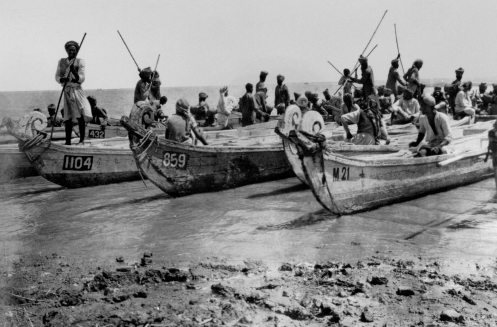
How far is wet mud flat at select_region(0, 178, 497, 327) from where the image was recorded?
5.11 meters

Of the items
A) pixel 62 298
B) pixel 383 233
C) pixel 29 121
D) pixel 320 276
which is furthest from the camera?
pixel 29 121

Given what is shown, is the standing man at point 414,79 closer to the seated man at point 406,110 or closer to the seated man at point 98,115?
the seated man at point 406,110

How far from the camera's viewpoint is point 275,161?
12.4 metres

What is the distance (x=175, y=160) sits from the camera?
10.8m

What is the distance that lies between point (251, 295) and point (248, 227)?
10.8 ft

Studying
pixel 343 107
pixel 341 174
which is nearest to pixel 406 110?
pixel 343 107

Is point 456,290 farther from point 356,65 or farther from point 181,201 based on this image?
point 356,65

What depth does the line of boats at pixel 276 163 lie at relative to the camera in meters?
8.46

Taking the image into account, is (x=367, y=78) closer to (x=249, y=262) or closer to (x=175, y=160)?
(x=175, y=160)

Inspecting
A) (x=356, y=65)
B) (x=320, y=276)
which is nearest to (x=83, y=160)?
(x=320, y=276)

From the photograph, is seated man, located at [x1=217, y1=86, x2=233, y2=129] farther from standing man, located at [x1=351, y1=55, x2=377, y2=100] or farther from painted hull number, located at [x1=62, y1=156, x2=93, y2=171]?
painted hull number, located at [x1=62, y1=156, x2=93, y2=171]

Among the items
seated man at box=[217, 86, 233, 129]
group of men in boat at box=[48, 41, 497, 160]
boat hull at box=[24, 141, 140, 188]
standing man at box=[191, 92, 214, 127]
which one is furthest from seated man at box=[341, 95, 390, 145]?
standing man at box=[191, 92, 214, 127]

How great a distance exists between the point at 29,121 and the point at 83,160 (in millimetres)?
3271

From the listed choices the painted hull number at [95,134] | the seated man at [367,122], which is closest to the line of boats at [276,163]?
the seated man at [367,122]
